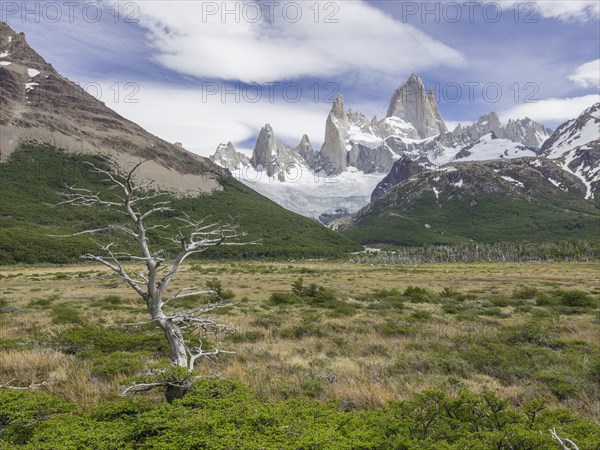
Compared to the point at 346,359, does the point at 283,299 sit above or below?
below

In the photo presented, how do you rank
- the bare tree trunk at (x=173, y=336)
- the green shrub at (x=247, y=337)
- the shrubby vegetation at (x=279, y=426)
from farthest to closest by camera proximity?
the green shrub at (x=247, y=337), the bare tree trunk at (x=173, y=336), the shrubby vegetation at (x=279, y=426)

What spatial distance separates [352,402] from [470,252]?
587ft

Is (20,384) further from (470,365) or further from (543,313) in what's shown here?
(543,313)

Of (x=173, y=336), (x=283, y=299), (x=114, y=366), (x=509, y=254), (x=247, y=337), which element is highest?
(x=173, y=336)

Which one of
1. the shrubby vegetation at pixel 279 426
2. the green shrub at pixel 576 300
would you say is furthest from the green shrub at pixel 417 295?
the shrubby vegetation at pixel 279 426

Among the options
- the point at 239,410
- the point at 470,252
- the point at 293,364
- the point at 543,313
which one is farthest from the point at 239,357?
the point at 470,252

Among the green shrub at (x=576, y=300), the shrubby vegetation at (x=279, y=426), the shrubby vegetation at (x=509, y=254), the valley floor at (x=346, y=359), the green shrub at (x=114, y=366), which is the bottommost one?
the shrubby vegetation at (x=509, y=254)

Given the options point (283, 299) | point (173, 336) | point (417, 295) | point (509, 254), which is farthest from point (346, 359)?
point (509, 254)

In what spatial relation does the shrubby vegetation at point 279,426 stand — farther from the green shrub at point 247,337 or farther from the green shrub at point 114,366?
the green shrub at point 247,337

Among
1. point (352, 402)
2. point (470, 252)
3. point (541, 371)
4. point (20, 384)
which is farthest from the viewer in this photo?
point (470, 252)

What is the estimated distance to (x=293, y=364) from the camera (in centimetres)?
1188

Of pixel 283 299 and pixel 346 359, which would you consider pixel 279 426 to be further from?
pixel 283 299

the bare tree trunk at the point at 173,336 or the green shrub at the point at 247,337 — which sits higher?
the bare tree trunk at the point at 173,336

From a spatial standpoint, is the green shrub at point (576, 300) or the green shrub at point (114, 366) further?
the green shrub at point (576, 300)
